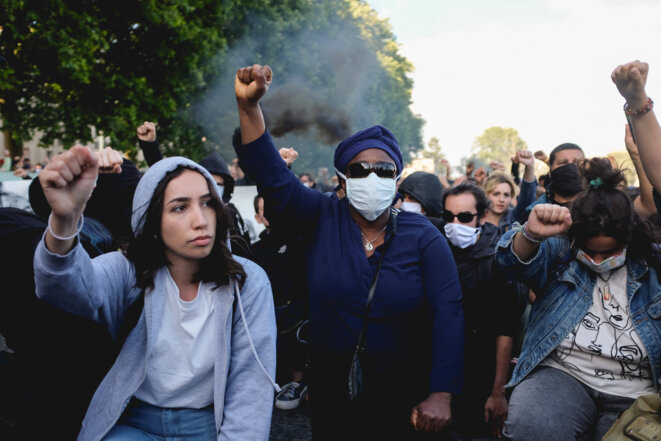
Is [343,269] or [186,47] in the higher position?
[186,47]

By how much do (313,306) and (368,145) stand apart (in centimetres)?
85

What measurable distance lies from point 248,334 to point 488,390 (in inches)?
87.0

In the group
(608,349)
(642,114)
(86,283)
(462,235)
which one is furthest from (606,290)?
(86,283)

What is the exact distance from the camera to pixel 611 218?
2590mm

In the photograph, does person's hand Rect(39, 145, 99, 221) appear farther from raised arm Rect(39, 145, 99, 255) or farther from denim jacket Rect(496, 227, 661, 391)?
denim jacket Rect(496, 227, 661, 391)

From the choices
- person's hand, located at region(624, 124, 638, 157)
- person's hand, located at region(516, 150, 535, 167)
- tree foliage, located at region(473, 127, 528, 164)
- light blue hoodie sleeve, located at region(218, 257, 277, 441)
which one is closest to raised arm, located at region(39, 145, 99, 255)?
light blue hoodie sleeve, located at region(218, 257, 277, 441)

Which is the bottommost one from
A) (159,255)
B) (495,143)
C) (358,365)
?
(358,365)

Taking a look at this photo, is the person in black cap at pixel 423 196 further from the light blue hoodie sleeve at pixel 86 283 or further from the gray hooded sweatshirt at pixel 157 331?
the light blue hoodie sleeve at pixel 86 283

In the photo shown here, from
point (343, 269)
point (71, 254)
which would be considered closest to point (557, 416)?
point (343, 269)

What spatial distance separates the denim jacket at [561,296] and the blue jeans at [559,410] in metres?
0.11

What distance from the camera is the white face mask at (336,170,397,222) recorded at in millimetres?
2631

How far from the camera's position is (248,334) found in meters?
2.17

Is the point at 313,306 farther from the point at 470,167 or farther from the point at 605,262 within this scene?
the point at 470,167

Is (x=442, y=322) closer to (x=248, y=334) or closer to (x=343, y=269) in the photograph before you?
(x=343, y=269)
